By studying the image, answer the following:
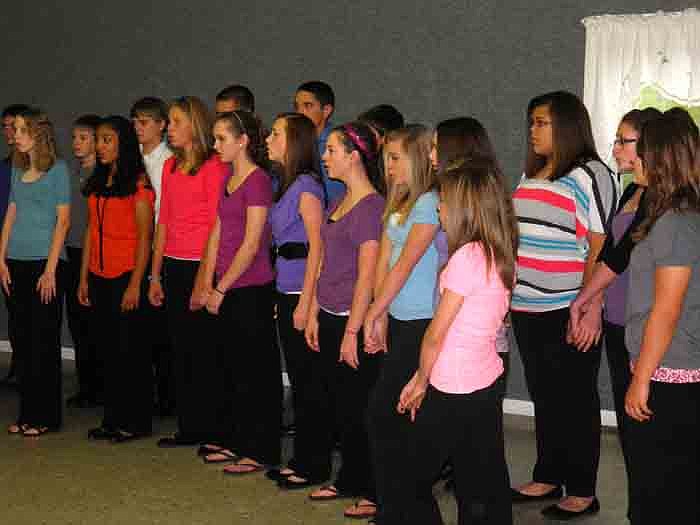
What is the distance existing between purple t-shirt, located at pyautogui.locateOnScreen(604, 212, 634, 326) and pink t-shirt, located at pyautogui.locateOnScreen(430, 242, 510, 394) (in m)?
0.81

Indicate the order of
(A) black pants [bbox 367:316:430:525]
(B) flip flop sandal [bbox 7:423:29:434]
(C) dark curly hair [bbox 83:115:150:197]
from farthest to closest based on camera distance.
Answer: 1. (B) flip flop sandal [bbox 7:423:29:434]
2. (C) dark curly hair [bbox 83:115:150:197]
3. (A) black pants [bbox 367:316:430:525]

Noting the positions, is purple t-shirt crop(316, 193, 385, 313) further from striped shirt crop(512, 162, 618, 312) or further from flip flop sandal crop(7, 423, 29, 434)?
flip flop sandal crop(7, 423, 29, 434)

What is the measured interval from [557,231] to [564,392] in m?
0.61

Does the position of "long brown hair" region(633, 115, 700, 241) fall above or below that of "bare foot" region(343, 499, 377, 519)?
above

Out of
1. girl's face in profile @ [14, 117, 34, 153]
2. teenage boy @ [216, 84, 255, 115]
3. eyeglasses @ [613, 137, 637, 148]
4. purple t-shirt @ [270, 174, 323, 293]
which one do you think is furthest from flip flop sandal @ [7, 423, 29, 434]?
eyeglasses @ [613, 137, 637, 148]

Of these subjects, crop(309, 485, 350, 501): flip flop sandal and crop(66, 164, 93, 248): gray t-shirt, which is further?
crop(66, 164, 93, 248): gray t-shirt

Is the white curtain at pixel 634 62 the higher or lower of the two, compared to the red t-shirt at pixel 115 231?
higher

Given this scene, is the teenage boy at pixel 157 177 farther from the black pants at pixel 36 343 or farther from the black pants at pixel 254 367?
the black pants at pixel 254 367

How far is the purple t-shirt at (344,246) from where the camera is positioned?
12.4 feet

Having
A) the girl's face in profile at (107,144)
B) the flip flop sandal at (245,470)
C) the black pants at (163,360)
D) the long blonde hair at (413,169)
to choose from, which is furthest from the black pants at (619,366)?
the black pants at (163,360)

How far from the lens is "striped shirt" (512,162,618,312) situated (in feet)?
12.6

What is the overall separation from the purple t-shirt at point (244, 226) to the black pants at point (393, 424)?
1.10 metres

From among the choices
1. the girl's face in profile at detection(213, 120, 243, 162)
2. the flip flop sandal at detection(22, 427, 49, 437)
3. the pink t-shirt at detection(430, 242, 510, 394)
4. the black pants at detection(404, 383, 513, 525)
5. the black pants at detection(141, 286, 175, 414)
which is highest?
the girl's face in profile at detection(213, 120, 243, 162)

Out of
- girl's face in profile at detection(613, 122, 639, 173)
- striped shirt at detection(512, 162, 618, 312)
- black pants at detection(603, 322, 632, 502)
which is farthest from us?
striped shirt at detection(512, 162, 618, 312)
